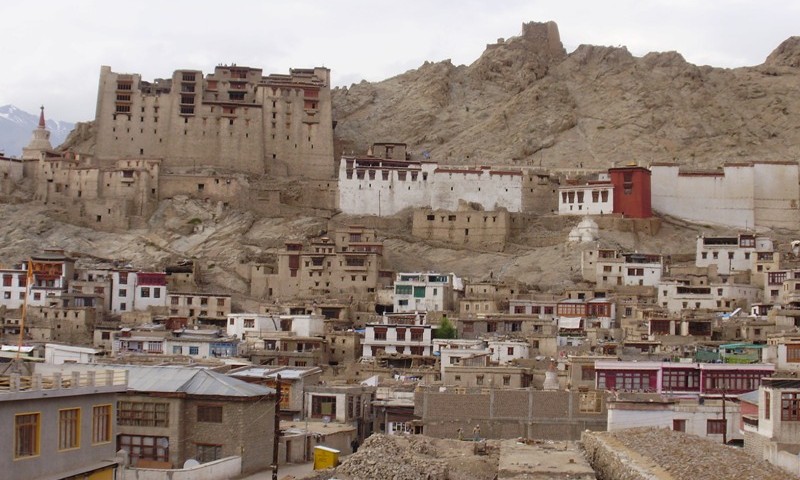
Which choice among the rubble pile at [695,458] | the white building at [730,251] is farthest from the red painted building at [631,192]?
the rubble pile at [695,458]

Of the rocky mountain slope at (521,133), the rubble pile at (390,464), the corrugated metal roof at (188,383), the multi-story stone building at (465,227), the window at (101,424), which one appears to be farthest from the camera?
the multi-story stone building at (465,227)

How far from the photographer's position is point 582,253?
200 feet

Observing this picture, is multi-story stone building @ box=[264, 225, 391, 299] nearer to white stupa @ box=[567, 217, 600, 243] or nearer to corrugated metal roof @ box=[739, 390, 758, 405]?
white stupa @ box=[567, 217, 600, 243]

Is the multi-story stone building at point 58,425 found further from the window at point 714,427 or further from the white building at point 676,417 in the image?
the window at point 714,427

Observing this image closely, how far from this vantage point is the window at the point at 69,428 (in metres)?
15.3

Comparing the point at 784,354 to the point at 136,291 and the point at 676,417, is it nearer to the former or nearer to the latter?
the point at 676,417

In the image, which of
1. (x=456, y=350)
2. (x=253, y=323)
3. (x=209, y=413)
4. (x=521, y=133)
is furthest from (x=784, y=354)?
(x=521, y=133)

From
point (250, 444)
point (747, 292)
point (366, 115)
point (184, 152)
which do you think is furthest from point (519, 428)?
point (366, 115)

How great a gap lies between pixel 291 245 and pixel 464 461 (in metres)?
39.7

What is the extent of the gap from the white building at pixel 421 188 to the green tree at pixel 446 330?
1882cm

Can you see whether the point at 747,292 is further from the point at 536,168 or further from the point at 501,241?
the point at 536,168

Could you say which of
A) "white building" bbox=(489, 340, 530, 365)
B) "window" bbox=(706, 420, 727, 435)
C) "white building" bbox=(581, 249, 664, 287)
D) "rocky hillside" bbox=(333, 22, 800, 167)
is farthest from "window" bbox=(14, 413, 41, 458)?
"rocky hillside" bbox=(333, 22, 800, 167)

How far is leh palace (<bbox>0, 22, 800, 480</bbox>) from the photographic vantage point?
20.2 m

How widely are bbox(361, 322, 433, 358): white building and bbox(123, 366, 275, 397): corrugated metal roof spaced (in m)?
26.2
